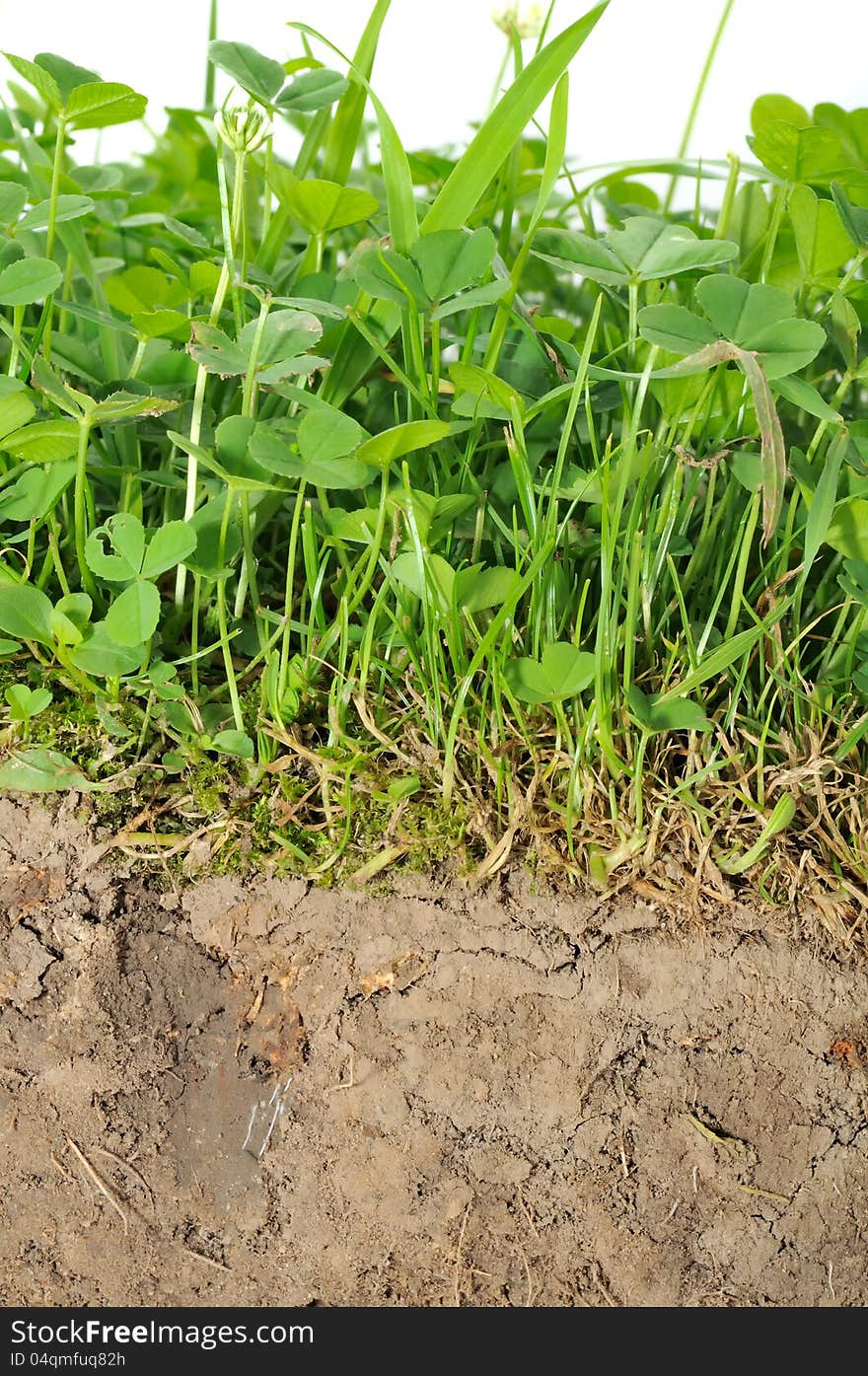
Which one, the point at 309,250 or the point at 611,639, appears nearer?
the point at 611,639

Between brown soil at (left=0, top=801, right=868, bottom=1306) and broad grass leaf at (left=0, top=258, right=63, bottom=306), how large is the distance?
15.6 inches

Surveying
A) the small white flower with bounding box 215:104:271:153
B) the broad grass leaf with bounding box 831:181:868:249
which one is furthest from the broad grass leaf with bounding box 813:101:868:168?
the small white flower with bounding box 215:104:271:153

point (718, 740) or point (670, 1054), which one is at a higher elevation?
point (718, 740)

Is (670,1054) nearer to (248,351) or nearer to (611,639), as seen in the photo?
(611,639)

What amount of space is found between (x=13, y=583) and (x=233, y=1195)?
0.48 m

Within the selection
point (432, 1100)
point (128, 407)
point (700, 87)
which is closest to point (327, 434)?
point (128, 407)

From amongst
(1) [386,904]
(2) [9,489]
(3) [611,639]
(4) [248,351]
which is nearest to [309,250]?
(4) [248,351]

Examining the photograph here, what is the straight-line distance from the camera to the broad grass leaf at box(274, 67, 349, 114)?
2.39 ft

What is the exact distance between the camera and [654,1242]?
72 centimetres

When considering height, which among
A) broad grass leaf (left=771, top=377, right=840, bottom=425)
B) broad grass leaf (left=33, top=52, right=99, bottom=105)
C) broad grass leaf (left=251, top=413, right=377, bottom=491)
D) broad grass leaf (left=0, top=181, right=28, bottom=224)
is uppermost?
broad grass leaf (left=33, top=52, right=99, bottom=105)

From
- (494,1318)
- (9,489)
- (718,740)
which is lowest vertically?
(494,1318)

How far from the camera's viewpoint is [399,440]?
627 mm

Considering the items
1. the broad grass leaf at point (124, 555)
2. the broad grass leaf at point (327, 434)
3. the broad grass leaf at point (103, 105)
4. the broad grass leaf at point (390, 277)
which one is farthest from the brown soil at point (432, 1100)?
the broad grass leaf at point (103, 105)

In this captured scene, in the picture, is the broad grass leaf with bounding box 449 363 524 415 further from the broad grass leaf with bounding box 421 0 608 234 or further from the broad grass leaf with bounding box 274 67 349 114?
the broad grass leaf with bounding box 274 67 349 114
